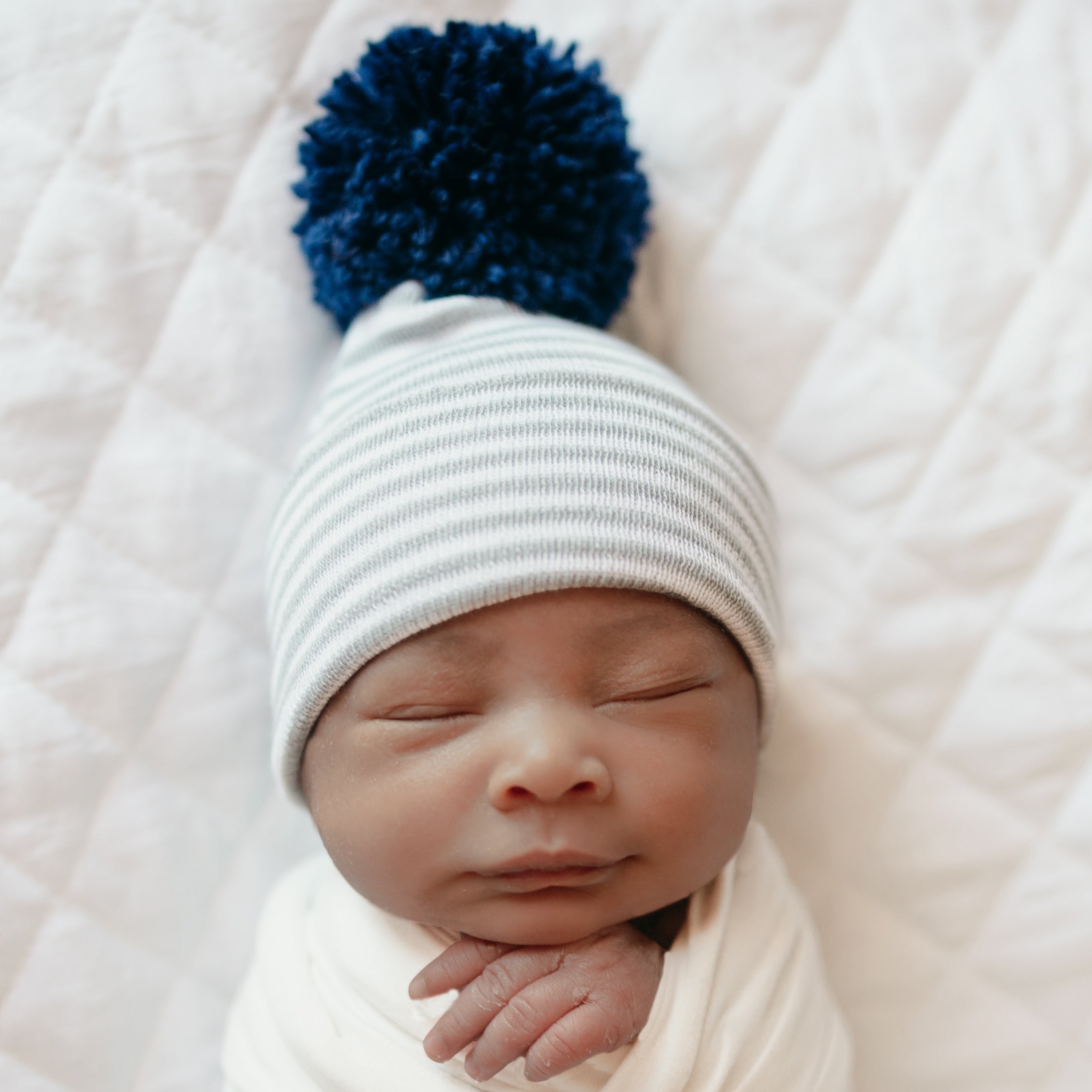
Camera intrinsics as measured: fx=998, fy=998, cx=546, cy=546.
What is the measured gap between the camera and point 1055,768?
1.07m

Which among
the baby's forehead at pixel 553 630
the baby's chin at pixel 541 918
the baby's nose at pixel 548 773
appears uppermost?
the baby's forehead at pixel 553 630

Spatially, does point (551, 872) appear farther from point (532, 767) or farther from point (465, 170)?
point (465, 170)

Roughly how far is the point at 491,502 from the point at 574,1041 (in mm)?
416

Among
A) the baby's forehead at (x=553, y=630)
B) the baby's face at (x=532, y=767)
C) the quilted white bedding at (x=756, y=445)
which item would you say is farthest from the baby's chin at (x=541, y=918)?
the quilted white bedding at (x=756, y=445)

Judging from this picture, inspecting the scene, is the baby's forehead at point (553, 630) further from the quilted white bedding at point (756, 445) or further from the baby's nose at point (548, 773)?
the quilted white bedding at point (756, 445)

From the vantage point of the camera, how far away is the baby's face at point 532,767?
0.75m

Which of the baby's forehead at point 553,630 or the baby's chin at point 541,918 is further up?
the baby's forehead at point 553,630

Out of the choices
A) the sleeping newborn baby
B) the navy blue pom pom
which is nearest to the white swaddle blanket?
the sleeping newborn baby

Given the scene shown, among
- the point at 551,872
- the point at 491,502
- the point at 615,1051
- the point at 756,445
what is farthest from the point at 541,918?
the point at 756,445

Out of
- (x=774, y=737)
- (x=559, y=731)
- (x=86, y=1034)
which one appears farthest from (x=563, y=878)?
(x=86, y=1034)

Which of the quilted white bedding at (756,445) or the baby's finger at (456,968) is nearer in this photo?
the baby's finger at (456,968)

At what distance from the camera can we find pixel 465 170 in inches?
37.3

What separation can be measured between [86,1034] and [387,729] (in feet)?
1.66

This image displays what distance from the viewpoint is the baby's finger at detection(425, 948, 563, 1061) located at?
30.9 inches
